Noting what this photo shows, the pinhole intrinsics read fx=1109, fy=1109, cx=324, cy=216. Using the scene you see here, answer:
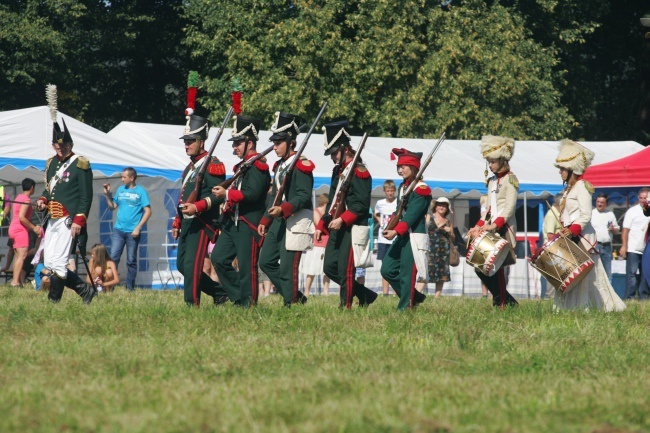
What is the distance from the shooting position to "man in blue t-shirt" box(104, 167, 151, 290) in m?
18.4

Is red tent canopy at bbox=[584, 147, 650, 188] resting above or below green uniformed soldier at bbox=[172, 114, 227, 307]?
above

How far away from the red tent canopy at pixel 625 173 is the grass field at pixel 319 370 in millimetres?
9520

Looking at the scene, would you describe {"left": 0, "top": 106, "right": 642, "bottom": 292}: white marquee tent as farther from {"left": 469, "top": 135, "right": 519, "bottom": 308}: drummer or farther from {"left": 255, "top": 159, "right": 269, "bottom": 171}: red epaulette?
{"left": 469, "top": 135, "right": 519, "bottom": 308}: drummer

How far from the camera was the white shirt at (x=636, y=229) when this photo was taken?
19.0 meters

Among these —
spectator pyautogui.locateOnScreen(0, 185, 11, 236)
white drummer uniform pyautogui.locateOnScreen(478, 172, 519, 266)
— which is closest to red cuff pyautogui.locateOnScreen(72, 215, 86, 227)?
white drummer uniform pyautogui.locateOnScreen(478, 172, 519, 266)

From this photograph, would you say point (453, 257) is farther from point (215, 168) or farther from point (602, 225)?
point (215, 168)

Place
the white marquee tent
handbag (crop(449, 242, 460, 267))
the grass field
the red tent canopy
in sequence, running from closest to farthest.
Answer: the grass field → the white marquee tent → handbag (crop(449, 242, 460, 267)) → the red tent canopy

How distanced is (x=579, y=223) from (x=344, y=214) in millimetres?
2380

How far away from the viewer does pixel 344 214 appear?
36.3ft

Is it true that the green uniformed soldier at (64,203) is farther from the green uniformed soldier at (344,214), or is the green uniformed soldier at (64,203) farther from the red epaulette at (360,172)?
the red epaulette at (360,172)

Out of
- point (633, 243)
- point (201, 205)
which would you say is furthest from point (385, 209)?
point (201, 205)

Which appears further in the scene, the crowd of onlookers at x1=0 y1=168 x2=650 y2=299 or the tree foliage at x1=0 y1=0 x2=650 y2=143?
the tree foliage at x1=0 y1=0 x2=650 y2=143

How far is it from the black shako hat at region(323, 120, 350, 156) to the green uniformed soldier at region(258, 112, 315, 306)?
0.29 meters

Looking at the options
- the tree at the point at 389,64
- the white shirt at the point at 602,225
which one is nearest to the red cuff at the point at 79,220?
the white shirt at the point at 602,225
